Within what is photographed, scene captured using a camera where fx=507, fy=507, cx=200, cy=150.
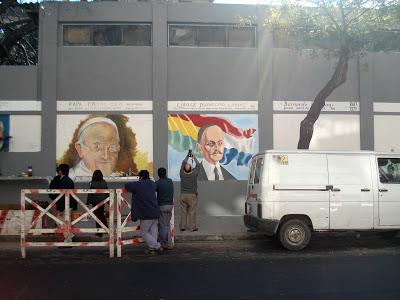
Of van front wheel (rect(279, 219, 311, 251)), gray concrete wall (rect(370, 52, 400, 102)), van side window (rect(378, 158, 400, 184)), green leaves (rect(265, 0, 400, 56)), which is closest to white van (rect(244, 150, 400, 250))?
van front wheel (rect(279, 219, 311, 251))

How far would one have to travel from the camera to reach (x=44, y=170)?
1541cm

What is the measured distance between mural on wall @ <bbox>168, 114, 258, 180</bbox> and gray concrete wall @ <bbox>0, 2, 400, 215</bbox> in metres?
0.28

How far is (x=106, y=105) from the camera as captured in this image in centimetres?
1581

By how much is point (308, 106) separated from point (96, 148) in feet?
22.7

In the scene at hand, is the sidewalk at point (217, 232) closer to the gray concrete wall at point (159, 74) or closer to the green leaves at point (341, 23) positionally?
the gray concrete wall at point (159, 74)

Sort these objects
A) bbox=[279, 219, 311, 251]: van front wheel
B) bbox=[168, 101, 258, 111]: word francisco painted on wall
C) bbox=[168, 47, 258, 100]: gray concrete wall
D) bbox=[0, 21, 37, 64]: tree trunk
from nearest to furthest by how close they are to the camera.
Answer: bbox=[279, 219, 311, 251]: van front wheel < bbox=[168, 101, 258, 111]: word francisco painted on wall < bbox=[168, 47, 258, 100]: gray concrete wall < bbox=[0, 21, 37, 64]: tree trunk

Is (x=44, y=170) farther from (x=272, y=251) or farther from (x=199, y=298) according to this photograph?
(x=199, y=298)

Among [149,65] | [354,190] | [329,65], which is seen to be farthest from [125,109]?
[354,190]

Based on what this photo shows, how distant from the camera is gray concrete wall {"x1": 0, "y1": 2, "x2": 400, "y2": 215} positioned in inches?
618

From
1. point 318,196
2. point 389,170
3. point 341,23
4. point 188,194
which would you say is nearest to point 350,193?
point 318,196

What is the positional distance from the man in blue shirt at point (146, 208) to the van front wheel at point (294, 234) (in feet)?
8.27

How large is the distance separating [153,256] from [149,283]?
2.47m

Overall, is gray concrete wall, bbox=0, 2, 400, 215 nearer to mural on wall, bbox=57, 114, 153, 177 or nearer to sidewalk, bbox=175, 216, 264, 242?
mural on wall, bbox=57, 114, 153, 177

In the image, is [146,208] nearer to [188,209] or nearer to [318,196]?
[188,209]
